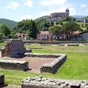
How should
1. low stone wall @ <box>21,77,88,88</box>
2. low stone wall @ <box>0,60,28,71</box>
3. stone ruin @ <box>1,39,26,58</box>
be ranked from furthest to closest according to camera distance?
1. stone ruin @ <box>1,39,26,58</box>
2. low stone wall @ <box>0,60,28,71</box>
3. low stone wall @ <box>21,77,88,88</box>

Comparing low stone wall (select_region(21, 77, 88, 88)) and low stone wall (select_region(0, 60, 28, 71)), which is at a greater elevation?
low stone wall (select_region(21, 77, 88, 88))

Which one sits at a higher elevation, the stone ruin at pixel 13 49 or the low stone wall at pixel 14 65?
the stone ruin at pixel 13 49

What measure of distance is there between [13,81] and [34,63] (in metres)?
10.5

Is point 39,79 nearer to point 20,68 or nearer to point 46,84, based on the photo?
point 46,84

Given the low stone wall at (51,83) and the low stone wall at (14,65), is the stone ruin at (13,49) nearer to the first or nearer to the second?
the low stone wall at (14,65)

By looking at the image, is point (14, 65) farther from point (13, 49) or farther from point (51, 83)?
point (51, 83)

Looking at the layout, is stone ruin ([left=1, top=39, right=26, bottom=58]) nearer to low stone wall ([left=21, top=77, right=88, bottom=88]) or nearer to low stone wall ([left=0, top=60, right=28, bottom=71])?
low stone wall ([left=0, top=60, right=28, bottom=71])

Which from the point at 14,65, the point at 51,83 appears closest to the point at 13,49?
the point at 14,65

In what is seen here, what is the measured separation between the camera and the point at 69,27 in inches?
3775

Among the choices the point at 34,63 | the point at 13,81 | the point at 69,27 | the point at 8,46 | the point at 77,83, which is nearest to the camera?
the point at 77,83

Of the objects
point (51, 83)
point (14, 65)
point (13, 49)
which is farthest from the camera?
point (13, 49)

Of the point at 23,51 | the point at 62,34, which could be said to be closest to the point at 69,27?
the point at 62,34

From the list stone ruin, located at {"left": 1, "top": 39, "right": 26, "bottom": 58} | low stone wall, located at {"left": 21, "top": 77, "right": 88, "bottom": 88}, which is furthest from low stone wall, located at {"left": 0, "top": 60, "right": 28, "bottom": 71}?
low stone wall, located at {"left": 21, "top": 77, "right": 88, "bottom": 88}

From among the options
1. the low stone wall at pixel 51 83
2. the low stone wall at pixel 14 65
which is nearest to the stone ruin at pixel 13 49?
the low stone wall at pixel 14 65
